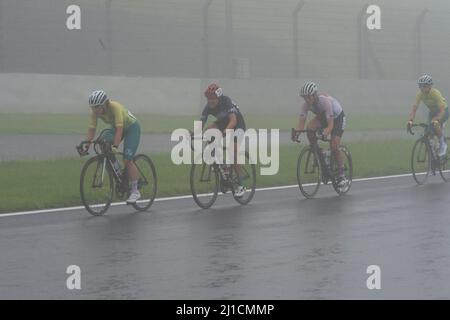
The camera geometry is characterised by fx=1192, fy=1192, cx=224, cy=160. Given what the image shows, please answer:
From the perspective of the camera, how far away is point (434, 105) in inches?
735

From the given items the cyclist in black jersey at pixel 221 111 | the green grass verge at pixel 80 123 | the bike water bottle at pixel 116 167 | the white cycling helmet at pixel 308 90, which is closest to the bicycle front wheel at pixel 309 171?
the white cycling helmet at pixel 308 90

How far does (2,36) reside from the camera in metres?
26.7

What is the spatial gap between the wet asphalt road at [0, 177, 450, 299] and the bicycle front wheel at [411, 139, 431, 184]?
252cm

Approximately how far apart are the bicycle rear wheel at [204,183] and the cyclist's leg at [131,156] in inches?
30.0

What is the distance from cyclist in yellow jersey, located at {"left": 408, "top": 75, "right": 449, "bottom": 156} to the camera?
1825 centimetres

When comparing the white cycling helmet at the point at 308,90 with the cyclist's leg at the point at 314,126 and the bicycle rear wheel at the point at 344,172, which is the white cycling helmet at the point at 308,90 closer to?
the cyclist's leg at the point at 314,126

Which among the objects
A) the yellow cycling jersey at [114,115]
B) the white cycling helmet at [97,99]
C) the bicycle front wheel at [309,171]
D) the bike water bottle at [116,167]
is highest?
the white cycling helmet at [97,99]

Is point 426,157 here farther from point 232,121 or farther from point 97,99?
point 97,99

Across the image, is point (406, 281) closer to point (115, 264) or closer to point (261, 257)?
point (261, 257)

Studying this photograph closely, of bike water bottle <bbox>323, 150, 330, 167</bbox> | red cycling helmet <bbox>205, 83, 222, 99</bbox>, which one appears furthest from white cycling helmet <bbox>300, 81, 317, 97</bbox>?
red cycling helmet <bbox>205, 83, 222, 99</bbox>

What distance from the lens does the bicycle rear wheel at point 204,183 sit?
15.0m

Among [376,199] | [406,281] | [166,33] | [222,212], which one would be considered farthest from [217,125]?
[166,33]

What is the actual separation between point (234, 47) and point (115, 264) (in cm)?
2088

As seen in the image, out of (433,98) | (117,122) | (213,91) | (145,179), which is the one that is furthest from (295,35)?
(117,122)
